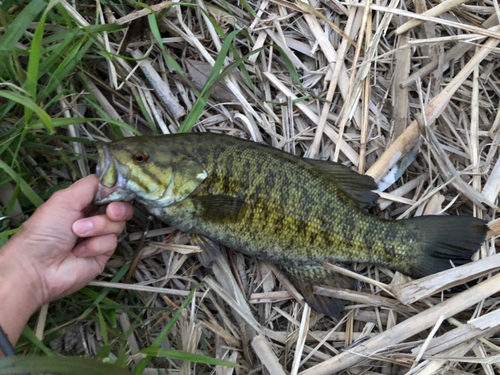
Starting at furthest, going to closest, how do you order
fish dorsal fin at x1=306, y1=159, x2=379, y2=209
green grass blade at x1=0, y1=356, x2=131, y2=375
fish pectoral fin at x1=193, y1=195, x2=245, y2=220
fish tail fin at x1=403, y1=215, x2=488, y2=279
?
fish dorsal fin at x1=306, y1=159, x2=379, y2=209, fish tail fin at x1=403, y1=215, x2=488, y2=279, fish pectoral fin at x1=193, y1=195, x2=245, y2=220, green grass blade at x1=0, y1=356, x2=131, y2=375

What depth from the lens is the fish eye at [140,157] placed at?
227 centimetres

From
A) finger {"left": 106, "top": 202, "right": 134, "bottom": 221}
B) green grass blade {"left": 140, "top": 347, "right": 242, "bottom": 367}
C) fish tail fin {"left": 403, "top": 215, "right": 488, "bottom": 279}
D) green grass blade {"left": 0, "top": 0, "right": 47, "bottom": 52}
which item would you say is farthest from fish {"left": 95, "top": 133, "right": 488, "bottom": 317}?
green grass blade {"left": 0, "top": 0, "right": 47, "bottom": 52}

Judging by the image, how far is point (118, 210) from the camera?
229 centimetres

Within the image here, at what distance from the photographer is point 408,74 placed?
9.57 feet

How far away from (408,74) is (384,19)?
47 centimetres

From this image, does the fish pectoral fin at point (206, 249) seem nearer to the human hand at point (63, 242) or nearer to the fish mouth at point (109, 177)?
the human hand at point (63, 242)

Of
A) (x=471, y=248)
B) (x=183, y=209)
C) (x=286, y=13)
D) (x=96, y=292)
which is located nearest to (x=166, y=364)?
(x=96, y=292)

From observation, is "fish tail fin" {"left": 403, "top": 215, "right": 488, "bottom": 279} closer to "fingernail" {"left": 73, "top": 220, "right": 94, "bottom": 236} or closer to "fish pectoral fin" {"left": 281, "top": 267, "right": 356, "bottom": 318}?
"fish pectoral fin" {"left": 281, "top": 267, "right": 356, "bottom": 318}

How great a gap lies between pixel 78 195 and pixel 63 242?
0.31 meters

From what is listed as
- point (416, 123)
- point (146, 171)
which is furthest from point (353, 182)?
point (146, 171)

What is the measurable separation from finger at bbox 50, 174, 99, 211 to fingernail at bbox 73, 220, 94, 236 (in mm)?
92

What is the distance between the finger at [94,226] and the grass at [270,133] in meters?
Answer: 0.36

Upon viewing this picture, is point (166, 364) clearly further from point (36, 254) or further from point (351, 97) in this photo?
point (351, 97)

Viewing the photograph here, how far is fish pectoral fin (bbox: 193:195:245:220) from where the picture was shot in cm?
243
